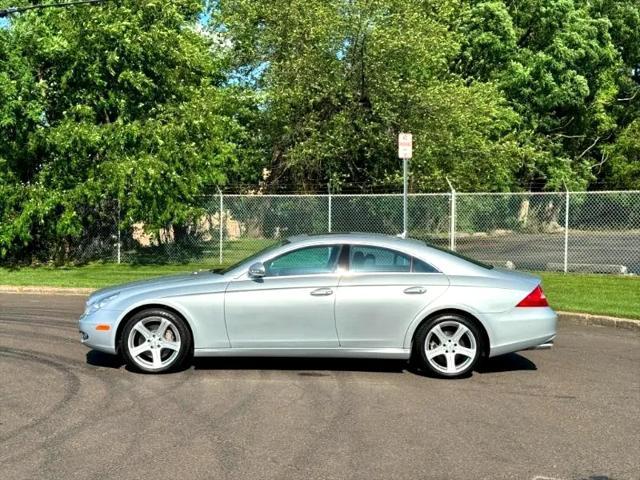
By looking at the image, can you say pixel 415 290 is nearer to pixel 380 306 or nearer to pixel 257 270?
pixel 380 306

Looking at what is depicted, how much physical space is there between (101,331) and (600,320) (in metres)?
7.30

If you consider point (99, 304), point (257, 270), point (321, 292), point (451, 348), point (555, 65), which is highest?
point (555, 65)

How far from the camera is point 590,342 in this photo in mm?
9109

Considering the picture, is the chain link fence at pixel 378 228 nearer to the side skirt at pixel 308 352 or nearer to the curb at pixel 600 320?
the curb at pixel 600 320

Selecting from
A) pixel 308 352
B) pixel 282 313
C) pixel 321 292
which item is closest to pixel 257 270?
pixel 282 313

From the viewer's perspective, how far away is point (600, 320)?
10508mm

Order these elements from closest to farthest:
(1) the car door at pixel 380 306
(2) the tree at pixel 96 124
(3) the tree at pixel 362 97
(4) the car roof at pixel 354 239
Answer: (1) the car door at pixel 380 306 < (4) the car roof at pixel 354 239 < (2) the tree at pixel 96 124 < (3) the tree at pixel 362 97

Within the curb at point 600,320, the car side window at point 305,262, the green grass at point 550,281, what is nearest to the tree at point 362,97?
the green grass at point 550,281

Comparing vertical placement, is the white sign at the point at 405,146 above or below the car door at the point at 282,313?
above

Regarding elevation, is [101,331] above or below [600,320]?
above

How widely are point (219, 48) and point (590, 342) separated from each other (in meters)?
17.4

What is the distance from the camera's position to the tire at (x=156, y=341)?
704cm

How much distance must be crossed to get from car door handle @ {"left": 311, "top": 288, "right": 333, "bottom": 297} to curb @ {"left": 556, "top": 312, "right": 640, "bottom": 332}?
213 inches

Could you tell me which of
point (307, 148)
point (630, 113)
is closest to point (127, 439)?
point (307, 148)
